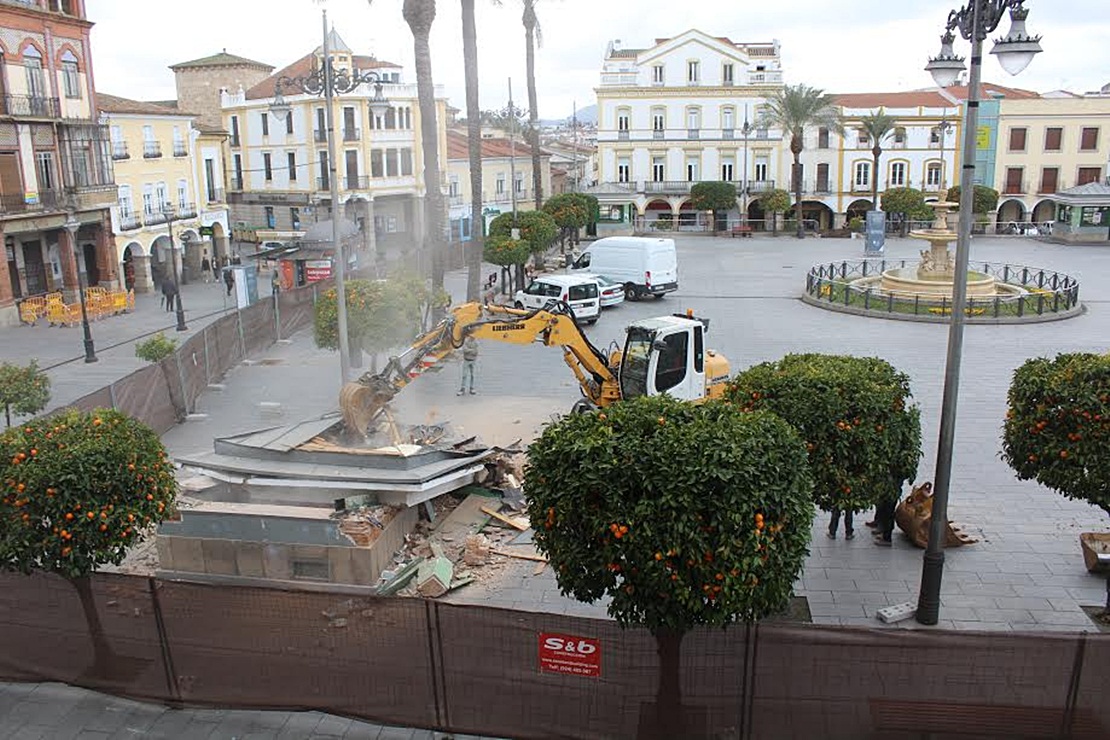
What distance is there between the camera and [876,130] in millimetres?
55812

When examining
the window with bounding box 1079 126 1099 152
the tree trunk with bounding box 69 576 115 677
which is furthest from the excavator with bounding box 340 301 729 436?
the window with bounding box 1079 126 1099 152

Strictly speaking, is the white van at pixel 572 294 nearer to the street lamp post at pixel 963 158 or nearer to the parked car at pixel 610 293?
the parked car at pixel 610 293

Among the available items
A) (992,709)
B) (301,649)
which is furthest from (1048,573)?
(301,649)

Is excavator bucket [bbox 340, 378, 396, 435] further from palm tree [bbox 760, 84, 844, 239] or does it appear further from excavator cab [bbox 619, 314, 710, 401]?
palm tree [bbox 760, 84, 844, 239]

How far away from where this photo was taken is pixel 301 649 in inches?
359

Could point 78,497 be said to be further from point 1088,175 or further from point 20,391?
point 1088,175

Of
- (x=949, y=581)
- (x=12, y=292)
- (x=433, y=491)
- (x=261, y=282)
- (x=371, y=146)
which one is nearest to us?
(x=949, y=581)

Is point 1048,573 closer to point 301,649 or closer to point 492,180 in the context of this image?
point 301,649

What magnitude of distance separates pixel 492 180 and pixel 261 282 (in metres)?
23.6

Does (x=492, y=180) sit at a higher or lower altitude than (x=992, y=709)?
higher

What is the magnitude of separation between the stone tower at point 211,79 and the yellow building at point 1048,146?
46.1 metres

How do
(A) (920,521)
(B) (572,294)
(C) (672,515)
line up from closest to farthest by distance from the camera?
(C) (672,515)
(A) (920,521)
(B) (572,294)

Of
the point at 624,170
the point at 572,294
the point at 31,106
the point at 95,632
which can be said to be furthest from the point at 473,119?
the point at 624,170

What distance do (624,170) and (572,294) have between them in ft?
118
